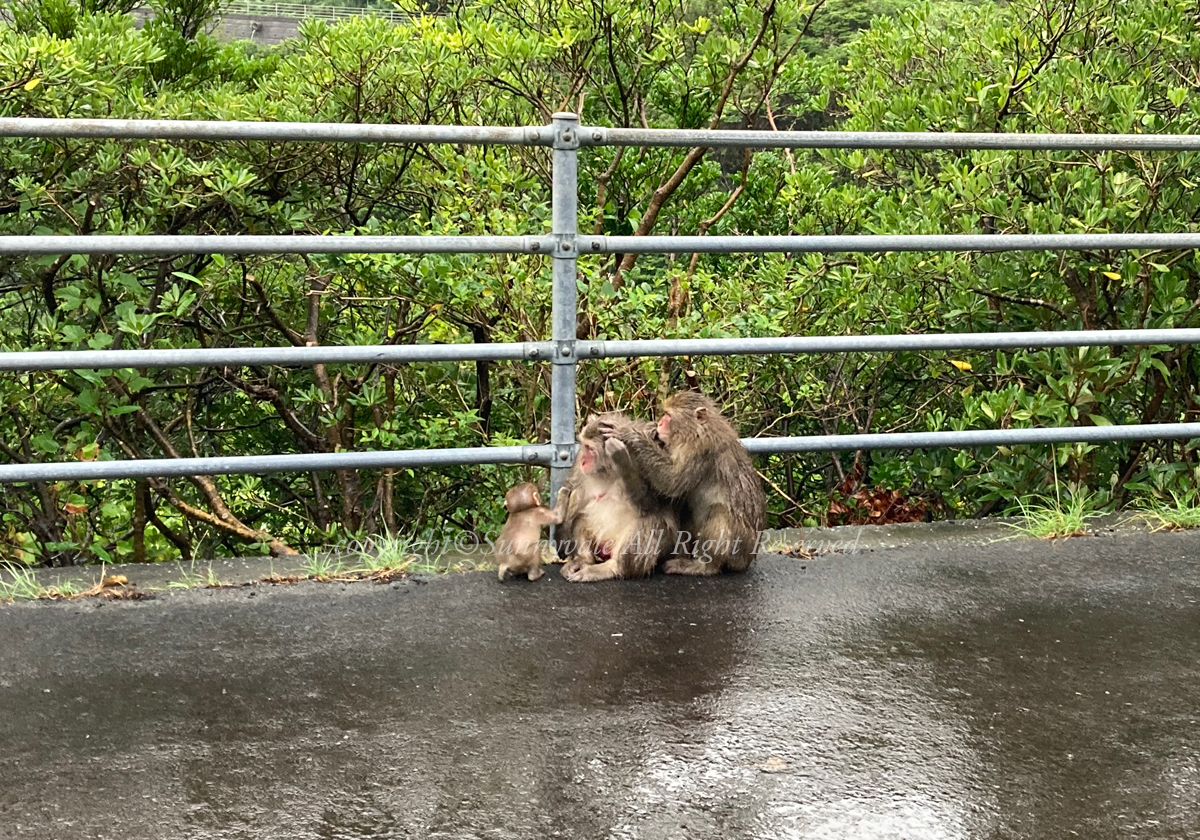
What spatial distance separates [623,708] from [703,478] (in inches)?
43.2

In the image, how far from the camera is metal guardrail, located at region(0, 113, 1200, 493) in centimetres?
361

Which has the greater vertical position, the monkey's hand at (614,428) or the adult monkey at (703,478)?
the monkey's hand at (614,428)

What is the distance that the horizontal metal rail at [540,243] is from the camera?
11.7ft

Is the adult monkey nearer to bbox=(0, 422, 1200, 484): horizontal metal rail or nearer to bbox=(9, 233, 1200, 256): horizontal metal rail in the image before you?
bbox=(0, 422, 1200, 484): horizontal metal rail

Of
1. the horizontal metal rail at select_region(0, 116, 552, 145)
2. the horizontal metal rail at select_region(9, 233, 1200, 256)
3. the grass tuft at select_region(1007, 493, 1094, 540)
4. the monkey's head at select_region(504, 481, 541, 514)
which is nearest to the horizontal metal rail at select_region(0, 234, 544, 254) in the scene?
the horizontal metal rail at select_region(9, 233, 1200, 256)

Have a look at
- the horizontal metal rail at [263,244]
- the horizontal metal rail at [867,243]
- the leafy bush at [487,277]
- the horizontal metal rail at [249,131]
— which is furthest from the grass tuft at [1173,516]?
the horizontal metal rail at [249,131]

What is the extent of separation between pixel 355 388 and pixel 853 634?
270 cm

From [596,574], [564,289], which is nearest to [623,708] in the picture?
[596,574]

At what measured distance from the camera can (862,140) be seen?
4012mm

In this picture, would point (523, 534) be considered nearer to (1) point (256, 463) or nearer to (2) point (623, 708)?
(1) point (256, 463)

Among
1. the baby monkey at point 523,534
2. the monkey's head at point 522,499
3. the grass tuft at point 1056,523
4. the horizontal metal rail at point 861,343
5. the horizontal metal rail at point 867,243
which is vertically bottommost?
the grass tuft at point 1056,523

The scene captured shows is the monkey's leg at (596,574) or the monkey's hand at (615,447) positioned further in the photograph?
the monkey's leg at (596,574)

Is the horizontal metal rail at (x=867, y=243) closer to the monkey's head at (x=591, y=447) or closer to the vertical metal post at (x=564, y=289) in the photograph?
the vertical metal post at (x=564, y=289)

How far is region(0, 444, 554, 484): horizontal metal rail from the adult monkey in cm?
34
